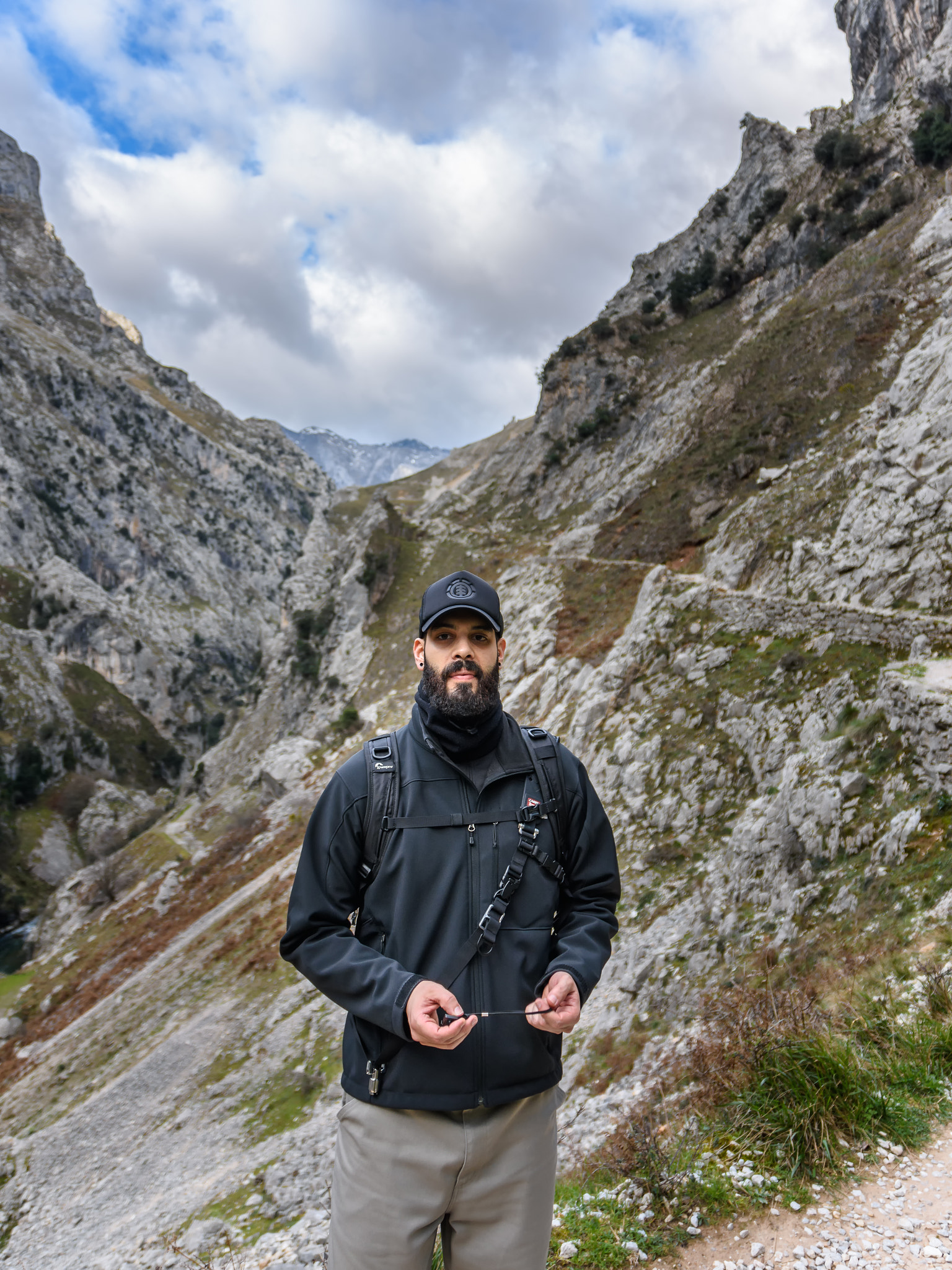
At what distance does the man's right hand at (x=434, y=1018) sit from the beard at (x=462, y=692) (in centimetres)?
132

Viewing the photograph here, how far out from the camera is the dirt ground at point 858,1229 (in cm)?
448

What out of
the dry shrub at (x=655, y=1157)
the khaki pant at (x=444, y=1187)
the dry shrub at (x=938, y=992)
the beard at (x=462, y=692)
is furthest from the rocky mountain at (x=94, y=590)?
the khaki pant at (x=444, y=1187)

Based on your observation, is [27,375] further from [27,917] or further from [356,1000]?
[356,1000]

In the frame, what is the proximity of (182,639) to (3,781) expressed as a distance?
208 feet

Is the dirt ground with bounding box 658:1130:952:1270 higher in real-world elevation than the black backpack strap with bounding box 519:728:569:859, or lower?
lower

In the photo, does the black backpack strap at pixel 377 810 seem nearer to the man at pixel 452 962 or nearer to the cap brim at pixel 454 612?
the man at pixel 452 962

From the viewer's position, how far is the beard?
142 inches

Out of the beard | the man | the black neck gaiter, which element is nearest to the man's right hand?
the man

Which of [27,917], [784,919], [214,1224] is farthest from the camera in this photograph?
[27,917]

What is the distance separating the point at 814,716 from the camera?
15.3 meters

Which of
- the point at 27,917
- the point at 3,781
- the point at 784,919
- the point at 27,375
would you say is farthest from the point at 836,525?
the point at 27,375

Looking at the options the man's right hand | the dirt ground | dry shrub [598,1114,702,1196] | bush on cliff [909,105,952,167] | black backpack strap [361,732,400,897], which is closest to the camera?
the man's right hand

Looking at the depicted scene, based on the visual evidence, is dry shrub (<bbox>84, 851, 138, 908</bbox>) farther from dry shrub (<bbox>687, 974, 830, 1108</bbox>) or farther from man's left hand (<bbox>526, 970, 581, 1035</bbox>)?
man's left hand (<bbox>526, 970, 581, 1035</bbox>)

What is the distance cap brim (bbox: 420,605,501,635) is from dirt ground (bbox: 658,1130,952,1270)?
487cm
